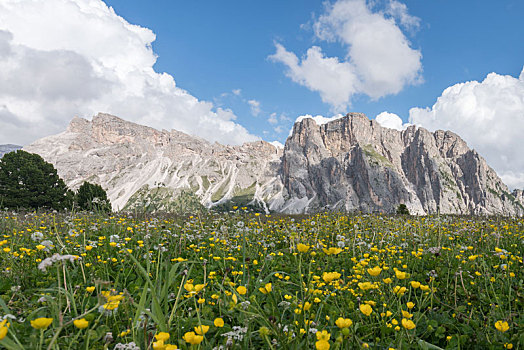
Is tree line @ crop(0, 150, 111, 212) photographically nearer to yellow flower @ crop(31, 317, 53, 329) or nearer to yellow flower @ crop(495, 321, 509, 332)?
yellow flower @ crop(31, 317, 53, 329)

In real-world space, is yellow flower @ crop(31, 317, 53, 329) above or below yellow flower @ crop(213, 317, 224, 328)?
→ above

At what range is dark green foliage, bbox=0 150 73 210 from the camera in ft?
118

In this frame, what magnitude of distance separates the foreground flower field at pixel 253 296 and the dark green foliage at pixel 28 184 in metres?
37.6

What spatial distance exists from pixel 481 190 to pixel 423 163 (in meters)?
40.2

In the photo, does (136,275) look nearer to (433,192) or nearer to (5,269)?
(5,269)

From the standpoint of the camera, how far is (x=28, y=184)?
1468 inches

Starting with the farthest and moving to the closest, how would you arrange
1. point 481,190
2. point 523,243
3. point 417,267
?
point 481,190
point 523,243
point 417,267

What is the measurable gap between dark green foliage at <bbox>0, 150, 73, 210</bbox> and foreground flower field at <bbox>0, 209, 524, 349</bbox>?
37615mm

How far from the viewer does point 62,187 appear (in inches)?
1623

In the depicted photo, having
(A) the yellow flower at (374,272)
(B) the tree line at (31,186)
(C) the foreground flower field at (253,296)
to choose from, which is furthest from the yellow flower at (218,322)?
(B) the tree line at (31,186)

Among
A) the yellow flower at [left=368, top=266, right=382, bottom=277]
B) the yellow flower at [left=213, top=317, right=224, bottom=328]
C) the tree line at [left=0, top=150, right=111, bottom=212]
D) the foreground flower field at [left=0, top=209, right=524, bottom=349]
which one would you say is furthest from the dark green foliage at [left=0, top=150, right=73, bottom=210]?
the yellow flower at [left=368, top=266, right=382, bottom=277]

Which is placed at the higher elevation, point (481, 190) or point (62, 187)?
point (481, 190)

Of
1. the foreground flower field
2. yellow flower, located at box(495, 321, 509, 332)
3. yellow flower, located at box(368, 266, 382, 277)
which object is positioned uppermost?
yellow flower, located at box(368, 266, 382, 277)

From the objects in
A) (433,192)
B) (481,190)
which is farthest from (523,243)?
(481,190)
